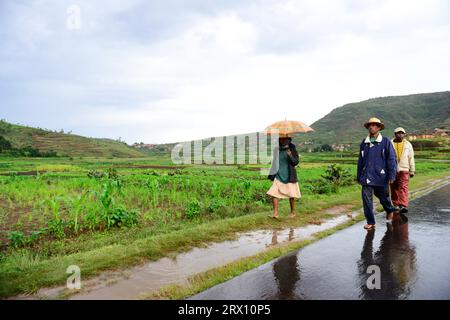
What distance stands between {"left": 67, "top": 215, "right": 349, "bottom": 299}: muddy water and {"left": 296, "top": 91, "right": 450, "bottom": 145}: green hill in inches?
5116

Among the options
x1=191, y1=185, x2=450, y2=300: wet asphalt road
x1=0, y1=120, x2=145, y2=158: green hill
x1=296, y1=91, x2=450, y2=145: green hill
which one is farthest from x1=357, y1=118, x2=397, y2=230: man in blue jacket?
x1=296, y1=91, x2=450, y2=145: green hill

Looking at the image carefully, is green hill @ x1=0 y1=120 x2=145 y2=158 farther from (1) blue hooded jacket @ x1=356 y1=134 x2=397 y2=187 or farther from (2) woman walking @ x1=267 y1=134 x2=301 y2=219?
(1) blue hooded jacket @ x1=356 y1=134 x2=397 y2=187

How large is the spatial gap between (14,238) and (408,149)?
32.7 ft

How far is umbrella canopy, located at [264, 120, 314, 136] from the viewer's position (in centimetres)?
819

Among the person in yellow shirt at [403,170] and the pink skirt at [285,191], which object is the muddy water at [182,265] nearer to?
the pink skirt at [285,191]

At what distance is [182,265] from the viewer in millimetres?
5172

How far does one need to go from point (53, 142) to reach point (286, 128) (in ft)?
319

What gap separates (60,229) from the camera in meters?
7.75

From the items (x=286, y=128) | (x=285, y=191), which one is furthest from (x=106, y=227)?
(x=286, y=128)

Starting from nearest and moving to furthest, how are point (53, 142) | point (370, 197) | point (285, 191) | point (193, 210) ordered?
point (370, 197) < point (285, 191) < point (193, 210) < point (53, 142)

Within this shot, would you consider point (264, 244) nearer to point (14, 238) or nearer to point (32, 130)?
point (14, 238)

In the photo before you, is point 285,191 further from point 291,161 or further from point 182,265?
point 182,265

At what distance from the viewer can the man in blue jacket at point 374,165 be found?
757 centimetres

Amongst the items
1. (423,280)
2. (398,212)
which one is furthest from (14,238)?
(398,212)
